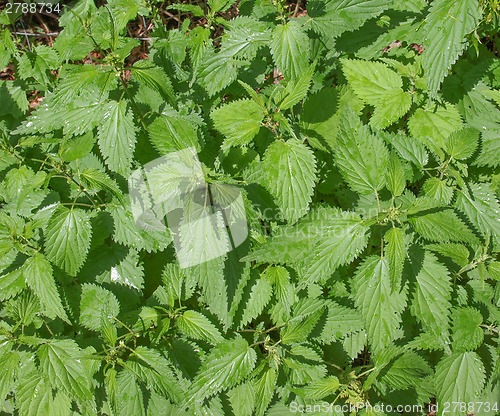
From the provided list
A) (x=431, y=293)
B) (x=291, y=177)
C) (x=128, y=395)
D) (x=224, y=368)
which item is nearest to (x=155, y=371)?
(x=128, y=395)

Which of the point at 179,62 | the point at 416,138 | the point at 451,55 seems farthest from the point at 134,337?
the point at 451,55

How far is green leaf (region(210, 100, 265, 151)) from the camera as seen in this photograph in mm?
2301

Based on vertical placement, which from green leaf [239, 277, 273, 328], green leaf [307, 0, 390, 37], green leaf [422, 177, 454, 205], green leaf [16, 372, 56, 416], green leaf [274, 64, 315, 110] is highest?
green leaf [307, 0, 390, 37]

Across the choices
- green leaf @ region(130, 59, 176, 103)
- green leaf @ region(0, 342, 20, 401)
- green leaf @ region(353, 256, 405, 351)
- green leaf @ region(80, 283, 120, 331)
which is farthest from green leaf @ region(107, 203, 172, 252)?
green leaf @ region(353, 256, 405, 351)

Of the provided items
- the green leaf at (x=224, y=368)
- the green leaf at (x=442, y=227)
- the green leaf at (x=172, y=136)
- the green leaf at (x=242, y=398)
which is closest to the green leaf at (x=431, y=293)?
the green leaf at (x=442, y=227)

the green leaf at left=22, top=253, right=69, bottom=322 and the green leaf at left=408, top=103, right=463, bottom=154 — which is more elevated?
the green leaf at left=408, top=103, right=463, bottom=154

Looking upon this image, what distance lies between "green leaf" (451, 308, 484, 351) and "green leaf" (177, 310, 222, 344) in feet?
4.93

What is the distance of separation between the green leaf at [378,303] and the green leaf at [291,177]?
545 mm

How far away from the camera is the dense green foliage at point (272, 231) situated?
2.22 m

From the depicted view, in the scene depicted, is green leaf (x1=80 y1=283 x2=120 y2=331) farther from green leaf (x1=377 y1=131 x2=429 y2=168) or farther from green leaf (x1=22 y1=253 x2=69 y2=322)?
green leaf (x1=377 y1=131 x2=429 y2=168)

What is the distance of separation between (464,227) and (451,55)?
1100mm

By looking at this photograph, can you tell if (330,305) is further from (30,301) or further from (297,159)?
(30,301)

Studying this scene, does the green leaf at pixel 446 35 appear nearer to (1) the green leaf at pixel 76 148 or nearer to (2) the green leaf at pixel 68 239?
(1) the green leaf at pixel 76 148

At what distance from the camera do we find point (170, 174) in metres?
2.19
